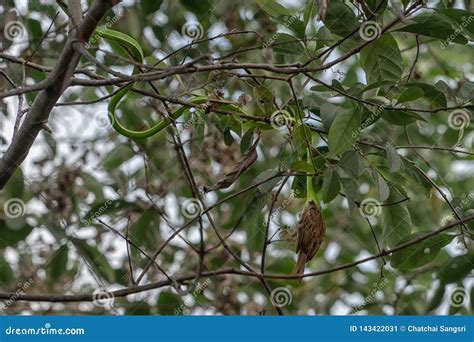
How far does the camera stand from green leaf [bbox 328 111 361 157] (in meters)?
1.38

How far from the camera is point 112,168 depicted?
244cm

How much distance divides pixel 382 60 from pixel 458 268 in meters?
0.53

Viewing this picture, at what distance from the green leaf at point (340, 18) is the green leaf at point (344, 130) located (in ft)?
0.51

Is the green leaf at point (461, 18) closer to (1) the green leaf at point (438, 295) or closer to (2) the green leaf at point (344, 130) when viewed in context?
(2) the green leaf at point (344, 130)

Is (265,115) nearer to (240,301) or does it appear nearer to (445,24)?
(445,24)

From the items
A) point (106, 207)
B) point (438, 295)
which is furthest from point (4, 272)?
point (438, 295)

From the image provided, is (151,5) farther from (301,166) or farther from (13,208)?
(301,166)

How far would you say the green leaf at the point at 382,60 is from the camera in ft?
4.82

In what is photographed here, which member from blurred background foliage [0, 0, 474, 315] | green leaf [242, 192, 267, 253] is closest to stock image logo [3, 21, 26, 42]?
blurred background foliage [0, 0, 474, 315]

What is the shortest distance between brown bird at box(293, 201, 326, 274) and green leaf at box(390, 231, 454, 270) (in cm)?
27

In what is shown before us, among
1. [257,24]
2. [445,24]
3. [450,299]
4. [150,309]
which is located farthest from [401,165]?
[257,24]

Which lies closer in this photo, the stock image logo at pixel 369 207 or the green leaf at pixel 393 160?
the green leaf at pixel 393 160

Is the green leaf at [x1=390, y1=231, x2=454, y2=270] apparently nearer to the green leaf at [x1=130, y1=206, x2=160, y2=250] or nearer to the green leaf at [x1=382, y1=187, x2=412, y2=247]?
the green leaf at [x1=382, y1=187, x2=412, y2=247]

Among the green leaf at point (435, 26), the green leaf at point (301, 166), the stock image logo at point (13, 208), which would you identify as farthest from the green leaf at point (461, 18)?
the stock image logo at point (13, 208)
